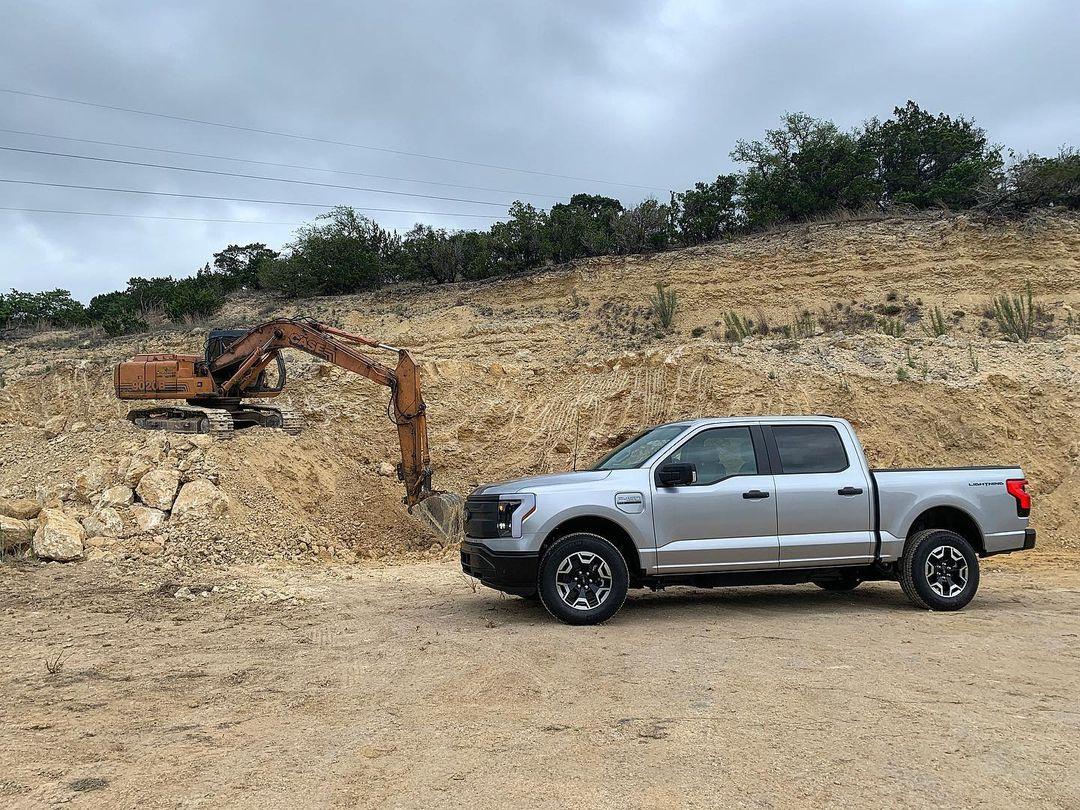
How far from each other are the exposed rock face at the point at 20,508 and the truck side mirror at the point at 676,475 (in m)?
10.3

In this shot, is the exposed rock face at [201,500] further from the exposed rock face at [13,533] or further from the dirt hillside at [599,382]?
the exposed rock face at [13,533]

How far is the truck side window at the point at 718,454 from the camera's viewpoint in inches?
316

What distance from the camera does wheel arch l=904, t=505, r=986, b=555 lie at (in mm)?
8359

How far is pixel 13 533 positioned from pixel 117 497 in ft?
4.79

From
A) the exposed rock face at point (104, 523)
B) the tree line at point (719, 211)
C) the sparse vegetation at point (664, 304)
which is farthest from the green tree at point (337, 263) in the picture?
the exposed rock face at point (104, 523)

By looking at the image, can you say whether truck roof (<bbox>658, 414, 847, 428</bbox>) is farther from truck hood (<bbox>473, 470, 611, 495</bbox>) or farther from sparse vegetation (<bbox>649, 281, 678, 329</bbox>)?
sparse vegetation (<bbox>649, 281, 678, 329</bbox>)

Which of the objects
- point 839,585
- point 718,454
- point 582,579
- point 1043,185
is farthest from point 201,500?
point 1043,185

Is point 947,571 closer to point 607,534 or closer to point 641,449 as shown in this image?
point 641,449

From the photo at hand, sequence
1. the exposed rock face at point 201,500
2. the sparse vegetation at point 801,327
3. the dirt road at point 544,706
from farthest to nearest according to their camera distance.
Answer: the sparse vegetation at point 801,327, the exposed rock face at point 201,500, the dirt road at point 544,706

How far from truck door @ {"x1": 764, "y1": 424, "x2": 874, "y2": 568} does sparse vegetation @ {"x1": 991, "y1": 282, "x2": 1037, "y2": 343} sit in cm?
1221

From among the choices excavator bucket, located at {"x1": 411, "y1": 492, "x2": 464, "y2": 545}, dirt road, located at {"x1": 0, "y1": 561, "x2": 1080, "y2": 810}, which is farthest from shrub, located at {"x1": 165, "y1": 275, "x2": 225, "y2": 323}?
dirt road, located at {"x1": 0, "y1": 561, "x2": 1080, "y2": 810}

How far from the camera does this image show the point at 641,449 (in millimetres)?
8523

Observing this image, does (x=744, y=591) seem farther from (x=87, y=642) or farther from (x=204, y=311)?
(x=204, y=311)

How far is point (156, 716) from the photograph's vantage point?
5293 mm
